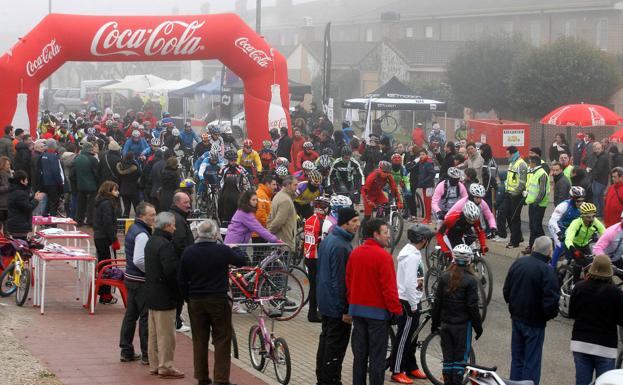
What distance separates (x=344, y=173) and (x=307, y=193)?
2360mm

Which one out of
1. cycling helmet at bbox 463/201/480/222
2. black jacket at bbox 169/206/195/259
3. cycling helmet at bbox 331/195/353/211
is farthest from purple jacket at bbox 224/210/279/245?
cycling helmet at bbox 463/201/480/222

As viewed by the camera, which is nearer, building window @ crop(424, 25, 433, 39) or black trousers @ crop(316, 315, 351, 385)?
black trousers @ crop(316, 315, 351, 385)

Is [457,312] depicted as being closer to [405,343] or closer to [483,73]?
[405,343]

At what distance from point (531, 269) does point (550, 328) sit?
13.2ft

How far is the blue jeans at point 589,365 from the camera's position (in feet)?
31.6

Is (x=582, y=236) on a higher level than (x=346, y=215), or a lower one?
lower

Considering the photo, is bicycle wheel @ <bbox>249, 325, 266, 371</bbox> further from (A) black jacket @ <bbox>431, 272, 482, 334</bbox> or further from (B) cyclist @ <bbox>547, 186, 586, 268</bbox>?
(B) cyclist @ <bbox>547, 186, 586, 268</bbox>

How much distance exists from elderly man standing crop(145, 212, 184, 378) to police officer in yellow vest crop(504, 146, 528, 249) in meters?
10.00

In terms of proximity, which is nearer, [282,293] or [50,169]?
[282,293]

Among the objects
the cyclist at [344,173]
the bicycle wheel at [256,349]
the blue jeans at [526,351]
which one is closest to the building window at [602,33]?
the cyclist at [344,173]

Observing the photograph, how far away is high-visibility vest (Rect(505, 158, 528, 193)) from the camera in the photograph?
19281mm

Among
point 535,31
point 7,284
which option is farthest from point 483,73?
point 7,284

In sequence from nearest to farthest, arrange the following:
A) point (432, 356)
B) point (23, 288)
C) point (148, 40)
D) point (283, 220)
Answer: point (432, 356), point (23, 288), point (283, 220), point (148, 40)

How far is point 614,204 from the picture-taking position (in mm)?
16062
